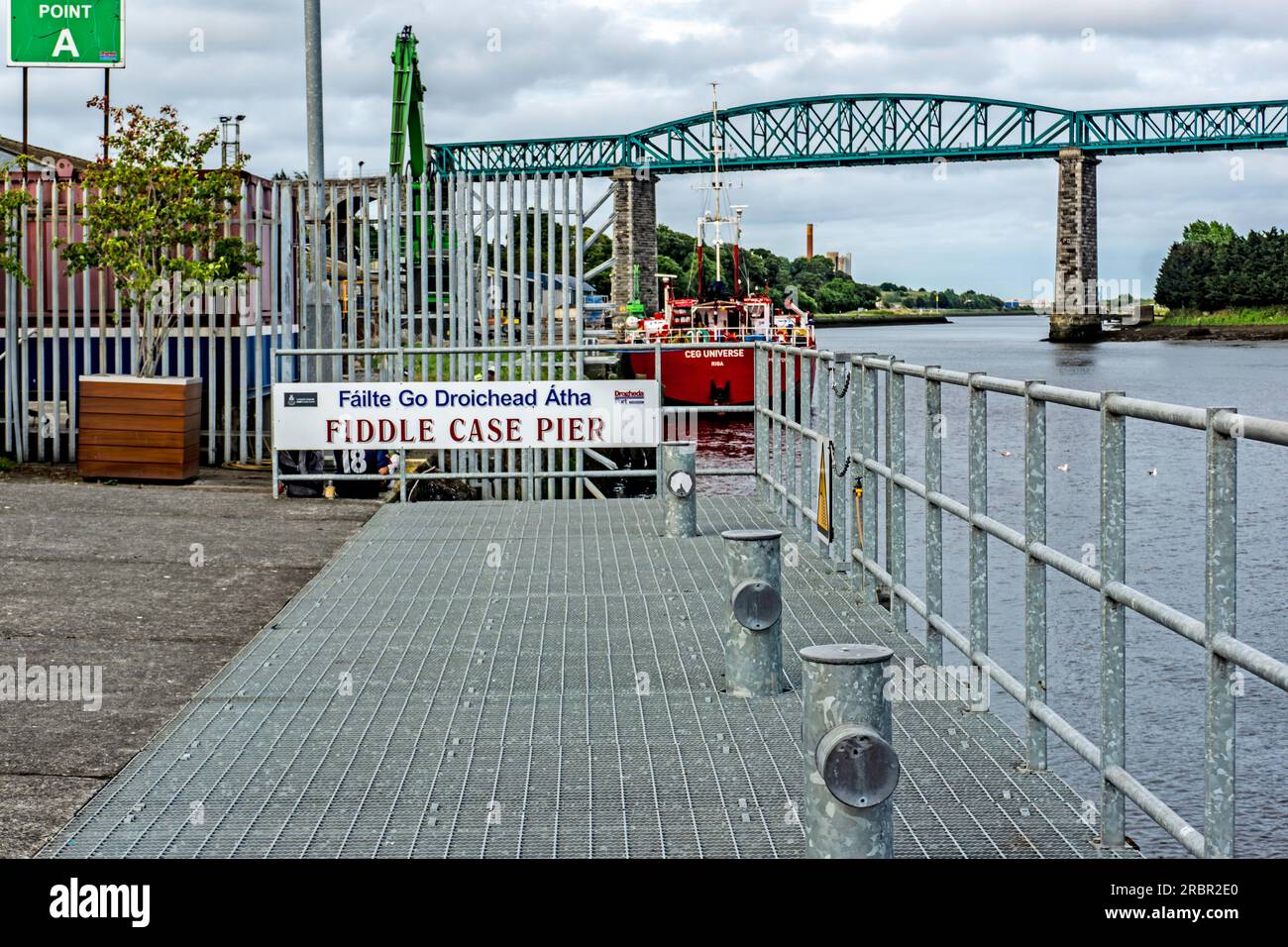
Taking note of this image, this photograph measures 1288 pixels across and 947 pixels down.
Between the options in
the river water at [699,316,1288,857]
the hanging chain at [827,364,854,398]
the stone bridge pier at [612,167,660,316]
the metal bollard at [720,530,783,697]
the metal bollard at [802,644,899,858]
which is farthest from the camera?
the stone bridge pier at [612,167,660,316]

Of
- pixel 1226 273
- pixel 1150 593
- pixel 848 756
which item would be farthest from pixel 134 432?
pixel 1226 273

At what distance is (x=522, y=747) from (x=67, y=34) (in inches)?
612

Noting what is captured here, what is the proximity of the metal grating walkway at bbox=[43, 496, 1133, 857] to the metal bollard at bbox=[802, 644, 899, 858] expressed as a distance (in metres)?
0.33

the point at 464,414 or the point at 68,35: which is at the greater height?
the point at 68,35

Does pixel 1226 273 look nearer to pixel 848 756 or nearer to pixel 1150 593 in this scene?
pixel 1150 593

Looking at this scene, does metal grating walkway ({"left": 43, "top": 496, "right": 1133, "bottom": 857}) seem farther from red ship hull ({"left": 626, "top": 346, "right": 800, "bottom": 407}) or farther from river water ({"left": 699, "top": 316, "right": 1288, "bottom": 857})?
red ship hull ({"left": 626, "top": 346, "right": 800, "bottom": 407})

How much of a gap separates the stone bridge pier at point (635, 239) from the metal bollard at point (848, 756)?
342 feet

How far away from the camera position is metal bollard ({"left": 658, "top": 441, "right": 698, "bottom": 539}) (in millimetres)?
13078

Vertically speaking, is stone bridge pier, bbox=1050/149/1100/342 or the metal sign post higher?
stone bridge pier, bbox=1050/149/1100/342

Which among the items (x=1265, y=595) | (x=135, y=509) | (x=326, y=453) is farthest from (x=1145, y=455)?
(x=135, y=509)

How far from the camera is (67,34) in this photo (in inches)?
771

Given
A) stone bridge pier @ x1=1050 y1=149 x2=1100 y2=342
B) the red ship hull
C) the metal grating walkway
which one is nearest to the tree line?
stone bridge pier @ x1=1050 y1=149 x2=1100 y2=342
